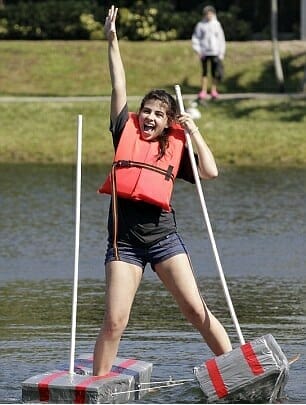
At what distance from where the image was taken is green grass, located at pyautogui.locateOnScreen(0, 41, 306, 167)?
23844 millimetres

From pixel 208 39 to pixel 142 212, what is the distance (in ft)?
64.1

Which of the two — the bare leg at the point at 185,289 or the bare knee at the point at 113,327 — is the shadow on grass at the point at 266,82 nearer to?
the bare leg at the point at 185,289

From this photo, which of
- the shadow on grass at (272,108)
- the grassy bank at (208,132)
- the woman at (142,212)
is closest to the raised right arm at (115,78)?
the woman at (142,212)

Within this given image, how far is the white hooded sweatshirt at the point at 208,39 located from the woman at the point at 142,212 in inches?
756

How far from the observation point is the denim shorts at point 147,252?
848cm

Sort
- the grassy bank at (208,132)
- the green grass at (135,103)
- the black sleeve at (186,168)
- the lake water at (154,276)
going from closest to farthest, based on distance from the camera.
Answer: the black sleeve at (186,168)
the lake water at (154,276)
the grassy bank at (208,132)
the green grass at (135,103)

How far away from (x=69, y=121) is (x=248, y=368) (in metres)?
17.7

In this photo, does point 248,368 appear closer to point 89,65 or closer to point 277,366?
point 277,366

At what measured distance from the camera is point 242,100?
27.1 m

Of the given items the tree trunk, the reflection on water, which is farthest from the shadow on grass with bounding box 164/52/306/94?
the reflection on water

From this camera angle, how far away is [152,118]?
28.1 feet

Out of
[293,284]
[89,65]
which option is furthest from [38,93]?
[293,284]

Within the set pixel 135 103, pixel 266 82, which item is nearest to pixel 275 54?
pixel 266 82

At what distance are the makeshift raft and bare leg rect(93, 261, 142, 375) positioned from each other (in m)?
0.18
